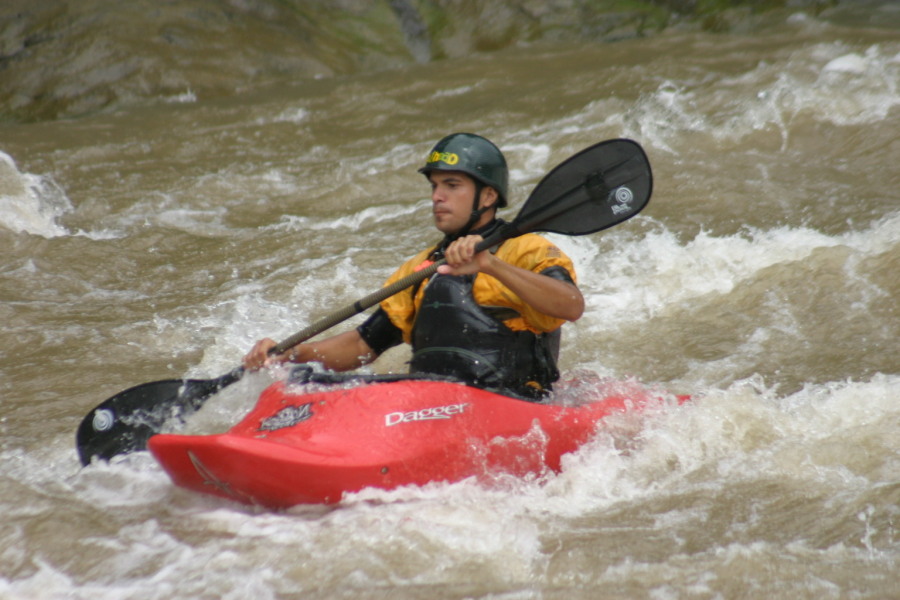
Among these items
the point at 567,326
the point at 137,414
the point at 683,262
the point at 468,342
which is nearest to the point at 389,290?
the point at 468,342

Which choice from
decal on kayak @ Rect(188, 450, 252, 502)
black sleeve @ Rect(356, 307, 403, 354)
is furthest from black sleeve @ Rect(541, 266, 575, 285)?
decal on kayak @ Rect(188, 450, 252, 502)

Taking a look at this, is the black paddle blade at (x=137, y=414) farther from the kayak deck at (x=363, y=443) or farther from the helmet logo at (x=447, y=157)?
the helmet logo at (x=447, y=157)

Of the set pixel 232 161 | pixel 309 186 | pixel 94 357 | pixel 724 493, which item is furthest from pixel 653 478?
pixel 232 161

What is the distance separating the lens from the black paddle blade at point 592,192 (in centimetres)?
322

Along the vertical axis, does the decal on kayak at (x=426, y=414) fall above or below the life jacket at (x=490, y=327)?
below

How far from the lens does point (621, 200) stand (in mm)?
3254

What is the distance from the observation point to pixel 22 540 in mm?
2688

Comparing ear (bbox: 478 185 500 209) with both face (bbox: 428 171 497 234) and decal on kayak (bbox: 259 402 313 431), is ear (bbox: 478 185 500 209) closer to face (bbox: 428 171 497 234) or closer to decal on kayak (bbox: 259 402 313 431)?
face (bbox: 428 171 497 234)

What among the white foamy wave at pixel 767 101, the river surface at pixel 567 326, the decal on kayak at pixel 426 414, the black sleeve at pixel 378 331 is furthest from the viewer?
the white foamy wave at pixel 767 101

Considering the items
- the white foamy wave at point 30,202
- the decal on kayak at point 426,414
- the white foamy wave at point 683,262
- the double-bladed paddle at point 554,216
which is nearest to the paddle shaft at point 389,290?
the double-bladed paddle at point 554,216

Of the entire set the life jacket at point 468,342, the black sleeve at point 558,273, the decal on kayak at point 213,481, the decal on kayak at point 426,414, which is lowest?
the decal on kayak at point 213,481

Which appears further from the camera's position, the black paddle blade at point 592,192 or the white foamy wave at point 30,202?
the white foamy wave at point 30,202

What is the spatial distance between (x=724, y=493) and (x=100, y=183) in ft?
18.6

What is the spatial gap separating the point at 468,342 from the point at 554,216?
1.79ft
